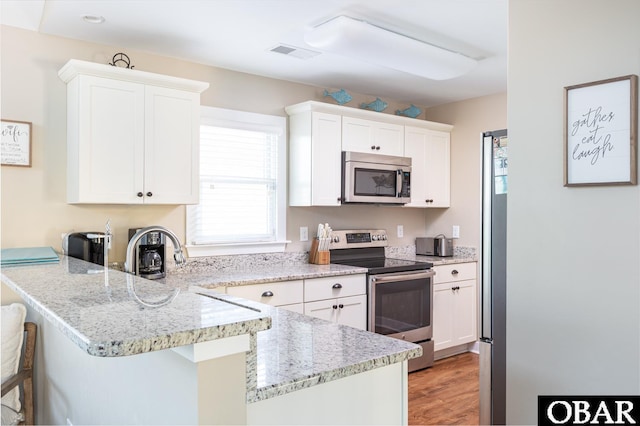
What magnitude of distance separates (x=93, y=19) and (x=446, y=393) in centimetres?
342

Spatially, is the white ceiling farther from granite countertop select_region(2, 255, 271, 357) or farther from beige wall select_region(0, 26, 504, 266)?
granite countertop select_region(2, 255, 271, 357)

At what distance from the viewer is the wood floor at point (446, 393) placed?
305 centimetres

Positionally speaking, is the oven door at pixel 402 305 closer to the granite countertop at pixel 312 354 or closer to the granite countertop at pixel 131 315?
the granite countertop at pixel 312 354

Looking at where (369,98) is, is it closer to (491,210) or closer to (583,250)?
(491,210)

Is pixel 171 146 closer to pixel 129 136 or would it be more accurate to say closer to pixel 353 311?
pixel 129 136

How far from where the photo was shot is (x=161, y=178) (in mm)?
2992

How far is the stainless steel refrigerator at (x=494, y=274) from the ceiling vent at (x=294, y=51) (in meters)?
1.39

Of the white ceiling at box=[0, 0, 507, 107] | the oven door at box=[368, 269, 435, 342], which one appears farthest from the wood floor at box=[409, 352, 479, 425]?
the white ceiling at box=[0, 0, 507, 107]

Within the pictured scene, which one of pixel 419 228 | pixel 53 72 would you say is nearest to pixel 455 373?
pixel 419 228

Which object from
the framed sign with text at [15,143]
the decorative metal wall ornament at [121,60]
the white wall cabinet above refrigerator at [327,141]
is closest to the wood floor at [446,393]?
the white wall cabinet above refrigerator at [327,141]

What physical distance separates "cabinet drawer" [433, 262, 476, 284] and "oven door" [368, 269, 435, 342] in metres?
0.16

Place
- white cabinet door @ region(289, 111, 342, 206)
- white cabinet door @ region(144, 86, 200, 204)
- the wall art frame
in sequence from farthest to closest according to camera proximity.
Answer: white cabinet door @ region(289, 111, 342, 206) < white cabinet door @ region(144, 86, 200, 204) < the wall art frame

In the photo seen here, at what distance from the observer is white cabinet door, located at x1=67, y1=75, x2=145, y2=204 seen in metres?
2.72

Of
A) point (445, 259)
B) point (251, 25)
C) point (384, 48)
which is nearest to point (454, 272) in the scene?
point (445, 259)
